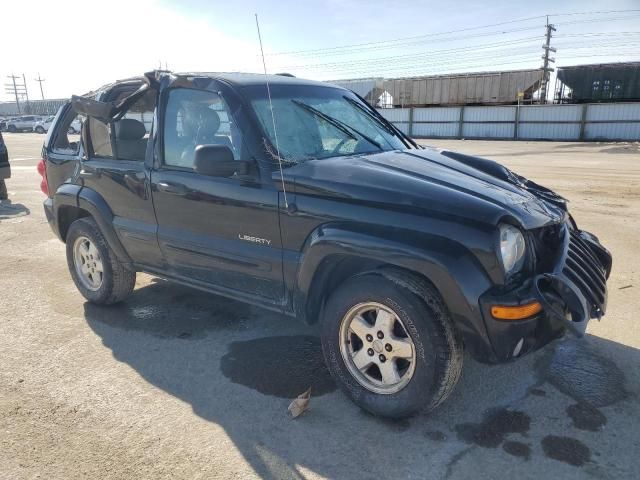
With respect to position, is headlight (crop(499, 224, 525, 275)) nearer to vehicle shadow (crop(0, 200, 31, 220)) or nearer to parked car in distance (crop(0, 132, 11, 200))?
vehicle shadow (crop(0, 200, 31, 220))

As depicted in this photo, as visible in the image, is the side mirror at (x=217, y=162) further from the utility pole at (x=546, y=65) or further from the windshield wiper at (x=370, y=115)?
the utility pole at (x=546, y=65)

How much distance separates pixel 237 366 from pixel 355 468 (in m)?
1.30

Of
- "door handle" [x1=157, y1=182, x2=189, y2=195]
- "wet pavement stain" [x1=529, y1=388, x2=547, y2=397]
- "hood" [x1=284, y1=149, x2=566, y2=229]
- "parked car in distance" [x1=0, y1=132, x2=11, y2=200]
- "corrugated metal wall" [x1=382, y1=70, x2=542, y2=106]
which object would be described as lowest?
"wet pavement stain" [x1=529, y1=388, x2=547, y2=397]

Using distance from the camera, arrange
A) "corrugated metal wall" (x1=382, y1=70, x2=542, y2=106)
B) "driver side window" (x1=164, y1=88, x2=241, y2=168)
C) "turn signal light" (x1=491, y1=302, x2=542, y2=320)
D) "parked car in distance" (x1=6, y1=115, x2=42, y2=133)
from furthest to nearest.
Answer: "parked car in distance" (x1=6, y1=115, x2=42, y2=133), "corrugated metal wall" (x1=382, y1=70, x2=542, y2=106), "driver side window" (x1=164, y1=88, x2=241, y2=168), "turn signal light" (x1=491, y1=302, x2=542, y2=320)

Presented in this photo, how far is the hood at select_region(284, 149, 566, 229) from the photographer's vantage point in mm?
2658

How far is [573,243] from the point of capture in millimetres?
3125

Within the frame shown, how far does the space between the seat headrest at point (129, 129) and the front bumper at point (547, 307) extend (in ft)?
10.3

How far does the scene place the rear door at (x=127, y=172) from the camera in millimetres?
3951

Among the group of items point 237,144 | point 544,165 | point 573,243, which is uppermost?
point 237,144

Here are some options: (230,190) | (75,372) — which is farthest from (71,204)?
(230,190)

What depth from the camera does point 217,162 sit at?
3070 mm

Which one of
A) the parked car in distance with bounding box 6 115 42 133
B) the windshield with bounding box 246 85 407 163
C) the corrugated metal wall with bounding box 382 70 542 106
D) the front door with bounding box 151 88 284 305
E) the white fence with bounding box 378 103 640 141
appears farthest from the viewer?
the parked car in distance with bounding box 6 115 42 133

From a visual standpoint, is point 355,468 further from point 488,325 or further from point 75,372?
point 75,372

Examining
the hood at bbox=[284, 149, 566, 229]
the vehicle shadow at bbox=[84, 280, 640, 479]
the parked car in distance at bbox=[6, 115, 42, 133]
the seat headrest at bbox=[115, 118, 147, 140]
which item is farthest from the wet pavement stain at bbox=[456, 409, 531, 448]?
the parked car in distance at bbox=[6, 115, 42, 133]
